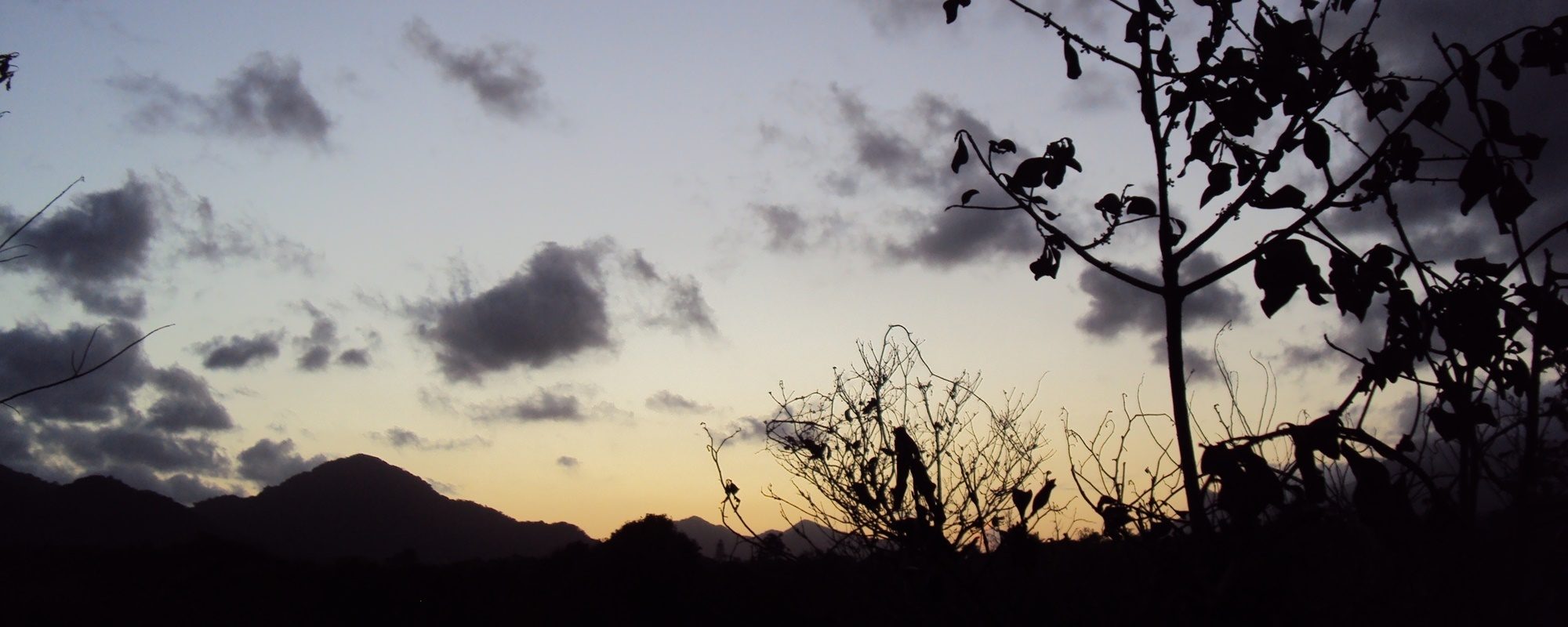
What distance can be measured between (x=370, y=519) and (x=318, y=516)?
8967 mm

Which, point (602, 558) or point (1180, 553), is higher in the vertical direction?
point (602, 558)

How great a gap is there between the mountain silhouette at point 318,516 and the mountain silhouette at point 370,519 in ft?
0.62

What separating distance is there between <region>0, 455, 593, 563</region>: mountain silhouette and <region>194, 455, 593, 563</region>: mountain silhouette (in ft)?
0.62

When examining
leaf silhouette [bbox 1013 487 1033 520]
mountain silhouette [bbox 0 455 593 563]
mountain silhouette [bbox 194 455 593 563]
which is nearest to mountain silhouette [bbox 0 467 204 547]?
mountain silhouette [bbox 0 455 593 563]

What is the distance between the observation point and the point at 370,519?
17262 cm

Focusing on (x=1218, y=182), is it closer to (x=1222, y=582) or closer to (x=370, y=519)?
(x=1222, y=582)

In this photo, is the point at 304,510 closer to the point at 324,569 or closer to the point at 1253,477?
the point at 324,569

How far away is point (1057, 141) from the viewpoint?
2377 mm

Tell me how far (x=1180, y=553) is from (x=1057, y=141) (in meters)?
1.10

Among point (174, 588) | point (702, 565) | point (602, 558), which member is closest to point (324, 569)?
point (174, 588)

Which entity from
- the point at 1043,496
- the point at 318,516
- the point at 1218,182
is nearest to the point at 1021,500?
the point at 1043,496

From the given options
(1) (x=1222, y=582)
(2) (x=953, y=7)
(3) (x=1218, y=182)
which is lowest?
(1) (x=1222, y=582)

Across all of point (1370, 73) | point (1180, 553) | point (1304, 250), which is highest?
point (1370, 73)

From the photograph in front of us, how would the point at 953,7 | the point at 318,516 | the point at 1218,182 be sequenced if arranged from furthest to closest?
the point at 318,516 → the point at 953,7 → the point at 1218,182
